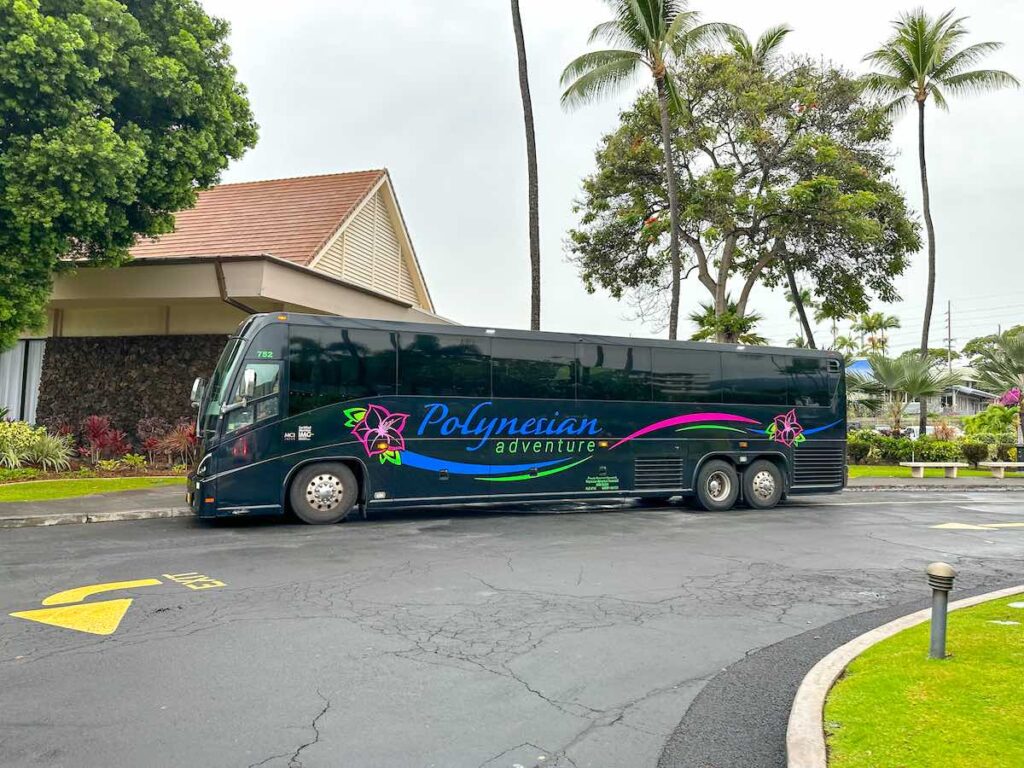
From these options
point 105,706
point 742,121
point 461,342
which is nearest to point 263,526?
point 461,342

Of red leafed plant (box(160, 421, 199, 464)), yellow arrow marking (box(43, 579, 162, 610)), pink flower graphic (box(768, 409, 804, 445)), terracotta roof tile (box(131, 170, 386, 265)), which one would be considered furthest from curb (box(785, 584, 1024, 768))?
terracotta roof tile (box(131, 170, 386, 265))

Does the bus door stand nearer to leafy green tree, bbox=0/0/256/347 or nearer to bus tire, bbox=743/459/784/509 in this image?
leafy green tree, bbox=0/0/256/347

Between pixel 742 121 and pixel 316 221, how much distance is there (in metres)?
16.8

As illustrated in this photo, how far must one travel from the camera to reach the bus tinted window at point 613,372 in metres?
14.7

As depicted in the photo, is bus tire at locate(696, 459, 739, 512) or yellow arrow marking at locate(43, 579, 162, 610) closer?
yellow arrow marking at locate(43, 579, 162, 610)

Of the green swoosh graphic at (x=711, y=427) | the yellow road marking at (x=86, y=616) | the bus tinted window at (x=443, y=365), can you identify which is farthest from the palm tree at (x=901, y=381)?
the yellow road marking at (x=86, y=616)

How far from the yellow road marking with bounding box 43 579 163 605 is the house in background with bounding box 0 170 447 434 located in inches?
415

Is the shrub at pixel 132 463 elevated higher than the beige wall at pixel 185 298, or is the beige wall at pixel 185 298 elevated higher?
the beige wall at pixel 185 298

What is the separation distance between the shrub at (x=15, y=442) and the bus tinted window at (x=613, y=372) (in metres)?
12.4

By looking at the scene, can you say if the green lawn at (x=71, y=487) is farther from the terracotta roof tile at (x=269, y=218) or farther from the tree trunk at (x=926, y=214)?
the tree trunk at (x=926, y=214)

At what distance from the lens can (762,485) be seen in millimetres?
16328

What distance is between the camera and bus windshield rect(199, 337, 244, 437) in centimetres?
1170

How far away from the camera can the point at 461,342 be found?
1355cm

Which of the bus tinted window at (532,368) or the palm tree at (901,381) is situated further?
the palm tree at (901,381)
